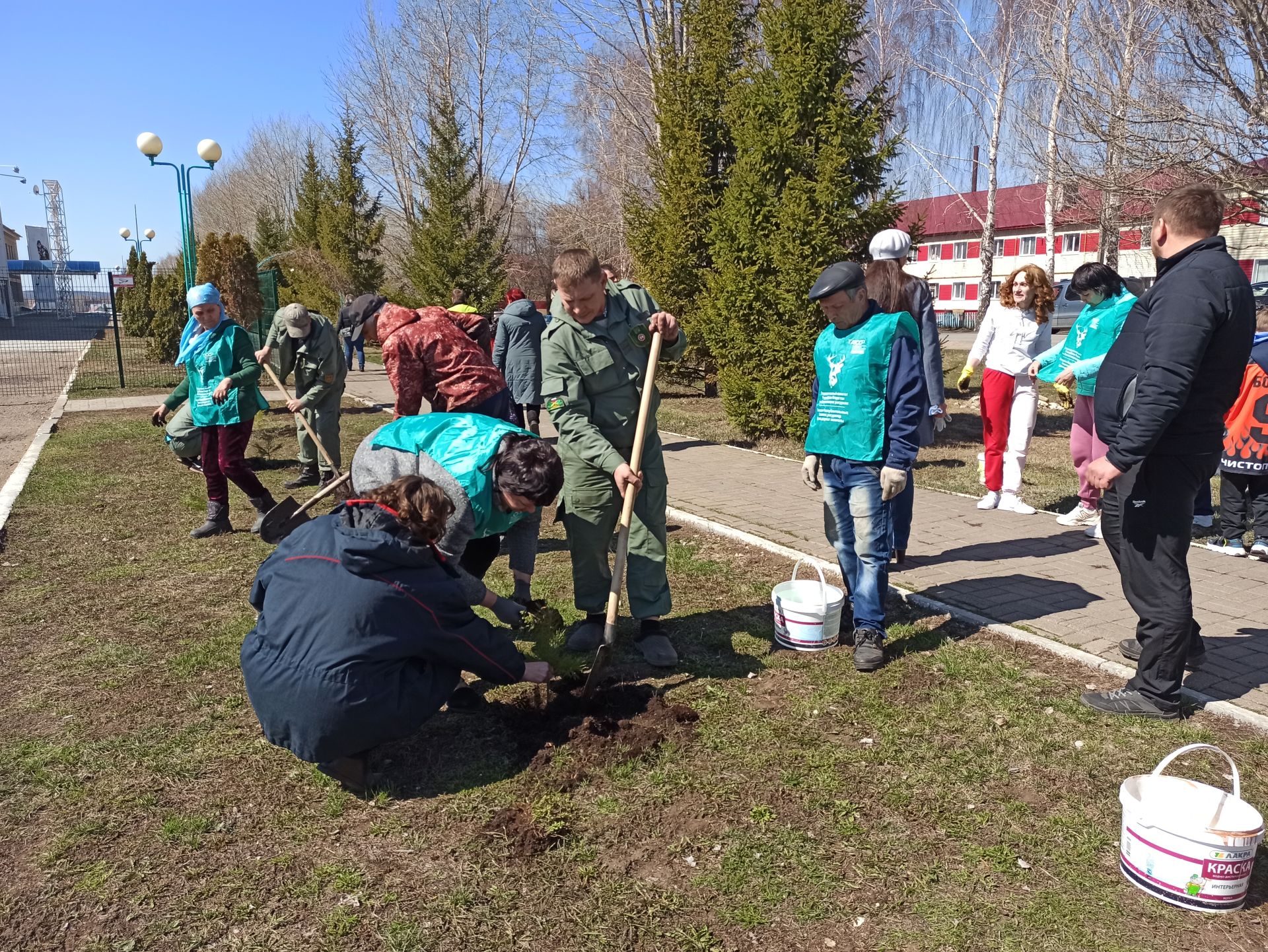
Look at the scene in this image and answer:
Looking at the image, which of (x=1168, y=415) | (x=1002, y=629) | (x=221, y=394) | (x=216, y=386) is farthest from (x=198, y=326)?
(x=1168, y=415)

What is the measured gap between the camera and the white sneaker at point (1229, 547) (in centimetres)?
646

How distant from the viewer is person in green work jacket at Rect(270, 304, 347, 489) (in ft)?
28.3

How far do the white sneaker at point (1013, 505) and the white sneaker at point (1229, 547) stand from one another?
4.44ft

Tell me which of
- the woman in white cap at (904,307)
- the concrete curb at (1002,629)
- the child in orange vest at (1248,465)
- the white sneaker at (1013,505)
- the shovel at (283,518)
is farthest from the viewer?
the white sneaker at (1013,505)

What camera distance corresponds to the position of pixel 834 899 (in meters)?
2.89

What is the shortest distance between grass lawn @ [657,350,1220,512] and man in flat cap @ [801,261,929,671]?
3983mm

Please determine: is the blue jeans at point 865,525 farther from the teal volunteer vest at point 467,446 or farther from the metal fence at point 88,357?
the metal fence at point 88,357

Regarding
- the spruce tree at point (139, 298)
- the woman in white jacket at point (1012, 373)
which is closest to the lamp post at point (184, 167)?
the spruce tree at point (139, 298)

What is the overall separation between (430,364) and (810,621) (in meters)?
2.83

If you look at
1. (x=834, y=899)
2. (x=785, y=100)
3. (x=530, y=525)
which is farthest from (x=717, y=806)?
(x=785, y=100)

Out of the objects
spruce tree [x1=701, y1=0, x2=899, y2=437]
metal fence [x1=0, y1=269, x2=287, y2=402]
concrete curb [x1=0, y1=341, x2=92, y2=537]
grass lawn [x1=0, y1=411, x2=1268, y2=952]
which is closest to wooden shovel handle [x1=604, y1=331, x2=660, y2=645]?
grass lawn [x1=0, y1=411, x2=1268, y2=952]

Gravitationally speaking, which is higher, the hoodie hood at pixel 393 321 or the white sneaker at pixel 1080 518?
the hoodie hood at pixel 393 321

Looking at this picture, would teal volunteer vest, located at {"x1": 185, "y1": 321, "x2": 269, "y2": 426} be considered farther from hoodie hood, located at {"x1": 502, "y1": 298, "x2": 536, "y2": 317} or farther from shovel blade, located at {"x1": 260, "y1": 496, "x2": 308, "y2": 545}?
hoodie hood, located at {"x1": 502, "y1": 298, "x2": 536, "y2": 317}

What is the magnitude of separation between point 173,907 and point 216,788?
72 centimetres
